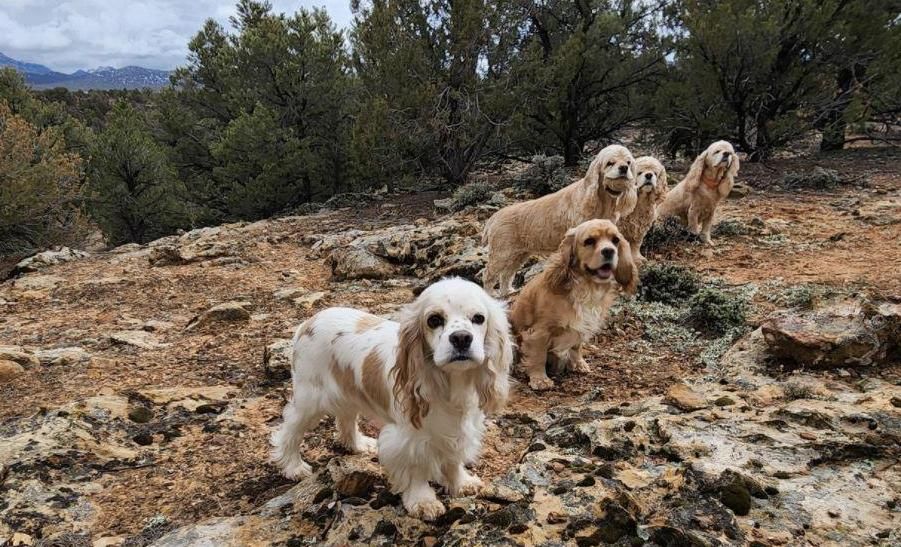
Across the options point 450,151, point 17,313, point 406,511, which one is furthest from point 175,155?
point 406,511

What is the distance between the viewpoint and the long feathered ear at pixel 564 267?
4895 millimetres

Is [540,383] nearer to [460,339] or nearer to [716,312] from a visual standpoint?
[716,312]

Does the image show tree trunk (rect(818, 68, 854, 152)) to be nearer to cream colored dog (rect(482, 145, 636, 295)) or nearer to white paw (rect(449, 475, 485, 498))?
cream colored dog (rect(482, 145, 636, 295))

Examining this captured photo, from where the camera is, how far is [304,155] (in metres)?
16.5

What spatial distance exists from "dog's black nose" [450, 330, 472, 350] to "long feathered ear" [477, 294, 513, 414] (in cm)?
28

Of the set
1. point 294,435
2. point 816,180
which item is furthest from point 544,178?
point 294,435

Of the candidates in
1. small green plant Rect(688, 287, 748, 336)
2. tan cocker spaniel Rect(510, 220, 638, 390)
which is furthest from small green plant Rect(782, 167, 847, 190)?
tan cocker spaniel Rect(510, 220, 638, 390)

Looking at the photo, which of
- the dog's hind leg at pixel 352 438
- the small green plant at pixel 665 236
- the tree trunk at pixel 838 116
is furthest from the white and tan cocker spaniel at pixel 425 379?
the tree trunk at pixel 838 116

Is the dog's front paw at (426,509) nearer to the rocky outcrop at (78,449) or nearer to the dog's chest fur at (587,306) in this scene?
the rocky outcrop at (78,449)

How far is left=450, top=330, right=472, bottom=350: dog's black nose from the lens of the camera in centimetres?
266

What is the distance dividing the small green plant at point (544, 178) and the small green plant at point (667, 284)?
20.6 feet

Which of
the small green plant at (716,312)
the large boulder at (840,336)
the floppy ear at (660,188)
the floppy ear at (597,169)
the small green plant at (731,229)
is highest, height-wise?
the floppy ear at (597,169)

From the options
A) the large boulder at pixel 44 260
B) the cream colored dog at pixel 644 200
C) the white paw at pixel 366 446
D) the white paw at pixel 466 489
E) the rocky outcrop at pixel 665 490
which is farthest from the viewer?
the large boulder at pixel 44 260

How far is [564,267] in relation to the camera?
4922 millimetres
